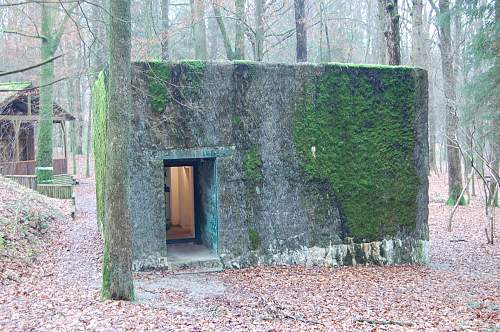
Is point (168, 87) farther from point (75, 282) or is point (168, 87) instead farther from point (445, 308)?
point (445, 308)

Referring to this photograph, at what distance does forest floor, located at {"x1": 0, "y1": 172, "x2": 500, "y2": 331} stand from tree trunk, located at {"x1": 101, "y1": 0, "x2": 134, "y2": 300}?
49 centimetres

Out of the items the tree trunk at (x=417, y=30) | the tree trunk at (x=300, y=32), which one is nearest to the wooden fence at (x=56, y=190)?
the tree trunk at (x=300, y=32)

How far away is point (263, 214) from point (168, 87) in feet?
11.0

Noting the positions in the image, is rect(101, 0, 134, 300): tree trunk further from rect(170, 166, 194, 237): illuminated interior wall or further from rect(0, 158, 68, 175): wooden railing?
rect(0, 158, 68, 175): wooden railing

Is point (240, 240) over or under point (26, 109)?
under

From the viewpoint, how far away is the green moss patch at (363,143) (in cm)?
1134

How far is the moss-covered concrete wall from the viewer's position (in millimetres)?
10422

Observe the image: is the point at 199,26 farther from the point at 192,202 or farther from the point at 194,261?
the point at 194,261

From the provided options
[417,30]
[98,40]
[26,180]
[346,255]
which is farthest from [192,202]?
[417,30]

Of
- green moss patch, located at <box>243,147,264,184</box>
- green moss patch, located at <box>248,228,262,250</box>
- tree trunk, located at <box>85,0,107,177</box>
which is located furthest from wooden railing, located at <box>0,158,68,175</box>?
green moss patch, located at <box>248,228,262,250</box>

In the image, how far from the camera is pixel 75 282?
9008 mm

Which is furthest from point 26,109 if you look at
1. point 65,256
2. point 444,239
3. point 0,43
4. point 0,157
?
point 444,239

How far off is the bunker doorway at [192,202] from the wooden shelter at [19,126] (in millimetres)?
7649

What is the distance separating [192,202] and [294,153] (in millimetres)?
4338
